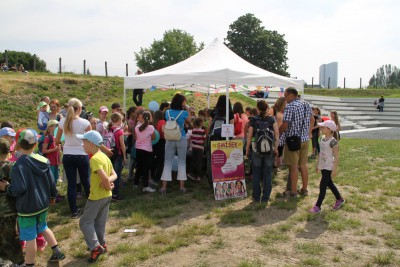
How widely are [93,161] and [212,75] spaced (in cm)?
351

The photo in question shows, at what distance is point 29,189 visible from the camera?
3484 mm

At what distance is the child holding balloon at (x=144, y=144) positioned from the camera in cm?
628

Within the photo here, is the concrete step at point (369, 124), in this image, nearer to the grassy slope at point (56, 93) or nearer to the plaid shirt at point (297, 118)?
the grassy slope at point (56, 93)

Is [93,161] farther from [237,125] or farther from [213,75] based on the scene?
[237,125]

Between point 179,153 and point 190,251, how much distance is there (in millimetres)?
2530

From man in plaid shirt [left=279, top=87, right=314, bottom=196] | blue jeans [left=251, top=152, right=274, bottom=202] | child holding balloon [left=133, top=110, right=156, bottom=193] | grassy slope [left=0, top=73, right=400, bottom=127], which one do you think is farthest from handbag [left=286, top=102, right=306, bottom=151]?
grassy slope [left=0, top=73, right=400, bottom=127]

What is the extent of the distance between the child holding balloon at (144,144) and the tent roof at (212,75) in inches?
40.8

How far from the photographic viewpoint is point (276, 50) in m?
54.1

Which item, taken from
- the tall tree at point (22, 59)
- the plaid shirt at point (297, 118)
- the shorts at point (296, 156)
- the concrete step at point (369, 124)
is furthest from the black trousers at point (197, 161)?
the tall tree at point (22, 59)

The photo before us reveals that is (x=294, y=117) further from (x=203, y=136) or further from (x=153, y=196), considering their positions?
(x=153, y=196)

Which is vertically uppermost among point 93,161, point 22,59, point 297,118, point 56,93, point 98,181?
point 22,59

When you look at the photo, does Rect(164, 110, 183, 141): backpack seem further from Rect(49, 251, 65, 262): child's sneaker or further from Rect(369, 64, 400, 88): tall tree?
Rect(369, 64, 400, 88): tall tree

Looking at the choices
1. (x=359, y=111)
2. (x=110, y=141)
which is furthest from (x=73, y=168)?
(x=359, y=111)

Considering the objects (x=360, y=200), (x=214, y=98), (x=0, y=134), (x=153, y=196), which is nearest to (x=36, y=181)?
(x=0, y=134)
